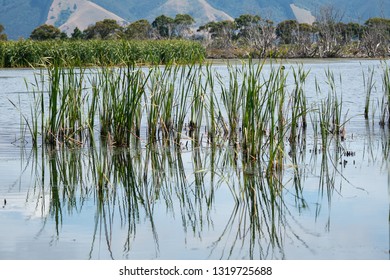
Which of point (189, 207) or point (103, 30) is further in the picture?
point (103, 30)

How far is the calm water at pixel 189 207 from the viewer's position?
194 inches

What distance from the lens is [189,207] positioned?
6.11 metres

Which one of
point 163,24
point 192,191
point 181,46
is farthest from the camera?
point 163,24

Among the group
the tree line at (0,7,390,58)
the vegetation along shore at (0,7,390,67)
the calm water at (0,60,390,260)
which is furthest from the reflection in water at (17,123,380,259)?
the tree line at (0,7,390,58)

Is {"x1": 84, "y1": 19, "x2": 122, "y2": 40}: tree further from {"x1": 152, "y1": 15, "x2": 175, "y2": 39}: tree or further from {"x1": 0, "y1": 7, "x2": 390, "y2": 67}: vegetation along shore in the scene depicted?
{"x1": 152, "y1": 15, "x2": 175, "y2": 39}: tree

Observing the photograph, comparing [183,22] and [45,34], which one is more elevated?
[183,22]

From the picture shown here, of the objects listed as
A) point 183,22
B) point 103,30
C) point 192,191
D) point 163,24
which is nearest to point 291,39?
point 103,30

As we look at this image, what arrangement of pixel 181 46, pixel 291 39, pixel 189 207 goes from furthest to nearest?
pixel 291 39
pixel 181 46
pixel 189 207

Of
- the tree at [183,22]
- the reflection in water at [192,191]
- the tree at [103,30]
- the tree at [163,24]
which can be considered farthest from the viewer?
the tree at [163,24]

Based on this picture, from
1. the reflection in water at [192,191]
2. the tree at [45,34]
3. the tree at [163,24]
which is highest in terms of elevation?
the tree at [163,24]

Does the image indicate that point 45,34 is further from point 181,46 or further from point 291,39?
point 181,46

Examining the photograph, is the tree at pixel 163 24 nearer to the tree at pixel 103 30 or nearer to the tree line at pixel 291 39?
the tree line at pixel 291 39

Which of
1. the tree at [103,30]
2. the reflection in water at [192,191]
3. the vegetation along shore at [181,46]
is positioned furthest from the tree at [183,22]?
the reflection in water at [192,191]
